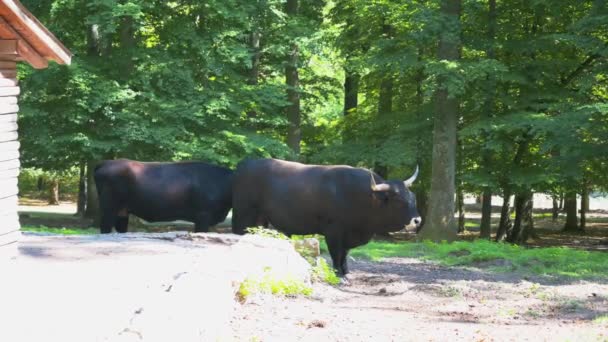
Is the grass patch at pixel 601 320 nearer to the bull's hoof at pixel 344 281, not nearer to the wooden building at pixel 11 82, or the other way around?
the bull's hoof at pixel 344 281

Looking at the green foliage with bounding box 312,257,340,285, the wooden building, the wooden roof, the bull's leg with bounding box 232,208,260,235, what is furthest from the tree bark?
the wooden building

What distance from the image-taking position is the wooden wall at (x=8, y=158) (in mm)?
10523

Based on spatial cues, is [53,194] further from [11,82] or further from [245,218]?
[11,82]

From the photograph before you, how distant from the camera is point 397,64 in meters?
23.0

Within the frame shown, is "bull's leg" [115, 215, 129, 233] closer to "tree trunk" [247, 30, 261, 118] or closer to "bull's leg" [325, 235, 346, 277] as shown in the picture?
"bull's leg" [325, 235, 346, 277]

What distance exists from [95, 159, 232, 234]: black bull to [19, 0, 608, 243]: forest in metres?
3.93

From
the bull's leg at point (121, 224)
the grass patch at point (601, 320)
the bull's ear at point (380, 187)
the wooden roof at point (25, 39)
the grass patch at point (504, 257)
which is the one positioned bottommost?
the grass patch at point (601, 320)

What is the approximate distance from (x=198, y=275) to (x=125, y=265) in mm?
1721

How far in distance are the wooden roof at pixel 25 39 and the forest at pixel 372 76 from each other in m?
11.5

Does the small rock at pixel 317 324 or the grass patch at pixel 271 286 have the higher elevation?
the grass patch at pixel 271 286

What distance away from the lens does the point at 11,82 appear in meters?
10.9

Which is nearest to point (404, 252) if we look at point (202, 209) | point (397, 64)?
point (202, 209)

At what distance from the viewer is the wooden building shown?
1042cm

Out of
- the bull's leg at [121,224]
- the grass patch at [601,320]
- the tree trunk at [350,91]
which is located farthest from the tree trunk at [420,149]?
the grass patch at [601,320]
